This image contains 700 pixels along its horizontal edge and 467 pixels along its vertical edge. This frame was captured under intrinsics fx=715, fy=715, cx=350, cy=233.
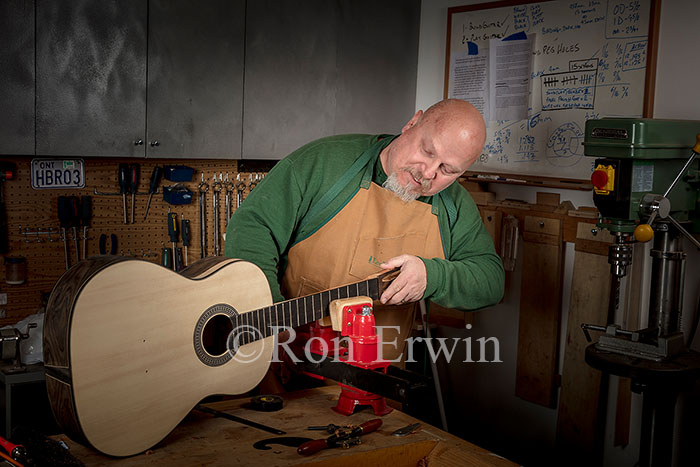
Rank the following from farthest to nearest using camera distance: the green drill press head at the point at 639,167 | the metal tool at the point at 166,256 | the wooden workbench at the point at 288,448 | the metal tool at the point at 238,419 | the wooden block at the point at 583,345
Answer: the metal tool at the point at 166,256
the wooden block at the point at 583,345
the green drill press head at the point at 639,167
the metal tool at the point at 238,419
the wooden workbench at the point at 288,448

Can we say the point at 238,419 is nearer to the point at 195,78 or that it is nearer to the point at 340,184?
the point at 340,184

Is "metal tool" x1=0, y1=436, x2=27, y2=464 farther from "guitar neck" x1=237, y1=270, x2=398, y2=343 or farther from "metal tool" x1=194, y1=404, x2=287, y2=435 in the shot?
"guitar neck" x1=237, y1=270, x2=398, y2=343

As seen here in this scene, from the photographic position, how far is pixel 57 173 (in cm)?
333

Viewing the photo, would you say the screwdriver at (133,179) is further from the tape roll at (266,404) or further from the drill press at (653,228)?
the drill press at (653,228)

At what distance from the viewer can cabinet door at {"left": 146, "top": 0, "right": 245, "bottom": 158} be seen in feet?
10.5

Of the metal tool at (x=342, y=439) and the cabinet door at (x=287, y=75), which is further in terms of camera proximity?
the cabinet door at (x=287, y=75)

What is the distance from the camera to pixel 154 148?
128 inches

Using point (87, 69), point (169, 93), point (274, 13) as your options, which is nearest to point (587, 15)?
point (274, 13)

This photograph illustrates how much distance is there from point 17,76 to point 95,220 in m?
0.85

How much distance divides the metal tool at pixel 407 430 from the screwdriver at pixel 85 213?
2126 mm

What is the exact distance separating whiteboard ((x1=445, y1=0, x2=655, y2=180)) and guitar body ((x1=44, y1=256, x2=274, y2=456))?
1987mm

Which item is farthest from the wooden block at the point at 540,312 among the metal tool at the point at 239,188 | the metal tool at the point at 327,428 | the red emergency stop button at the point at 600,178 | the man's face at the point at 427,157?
the metal tool at the point at 327,428

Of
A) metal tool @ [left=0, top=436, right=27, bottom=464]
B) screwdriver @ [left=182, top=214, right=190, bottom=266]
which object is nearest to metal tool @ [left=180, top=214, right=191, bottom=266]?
screwdriver @ [left=182, top=214, right=190, bottom=266]

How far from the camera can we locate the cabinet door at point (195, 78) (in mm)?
3215
